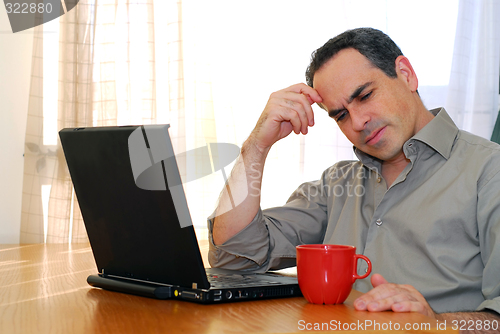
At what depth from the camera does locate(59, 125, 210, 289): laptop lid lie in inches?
26.0

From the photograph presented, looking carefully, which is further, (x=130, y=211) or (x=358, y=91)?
(x=358, y=91)

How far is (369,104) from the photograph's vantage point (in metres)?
→ 1.11

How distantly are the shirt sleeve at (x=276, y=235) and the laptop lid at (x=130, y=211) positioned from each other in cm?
33

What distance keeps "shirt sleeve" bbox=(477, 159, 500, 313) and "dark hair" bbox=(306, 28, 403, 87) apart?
356 mm

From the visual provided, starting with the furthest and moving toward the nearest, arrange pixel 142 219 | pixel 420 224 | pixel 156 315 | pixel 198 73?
pixel 198 73 → pixel 420 224 → pixel 142 219 → pixel 156 315

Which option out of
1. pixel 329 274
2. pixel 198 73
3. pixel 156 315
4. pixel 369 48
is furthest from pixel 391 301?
pixel 198 73

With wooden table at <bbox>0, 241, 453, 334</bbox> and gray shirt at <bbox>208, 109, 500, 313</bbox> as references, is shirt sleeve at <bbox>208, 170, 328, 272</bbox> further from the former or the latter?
wooden table at <bbox>0, 241, 453, 334</bbox>

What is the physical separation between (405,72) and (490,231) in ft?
1.55

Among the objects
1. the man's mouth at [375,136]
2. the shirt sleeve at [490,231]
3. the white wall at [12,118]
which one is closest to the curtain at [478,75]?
the man's mouth at [375,136]

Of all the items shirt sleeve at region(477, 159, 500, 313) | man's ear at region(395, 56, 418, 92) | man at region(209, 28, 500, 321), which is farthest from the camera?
man's ear at region(395, 56, 418, 92)

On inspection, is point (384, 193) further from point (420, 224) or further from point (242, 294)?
point (242, 294)

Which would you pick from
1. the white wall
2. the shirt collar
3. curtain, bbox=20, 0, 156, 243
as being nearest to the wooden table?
the shirt collar

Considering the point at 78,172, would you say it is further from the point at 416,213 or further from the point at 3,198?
the point at 3,198

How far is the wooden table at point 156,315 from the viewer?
21.2 inches
